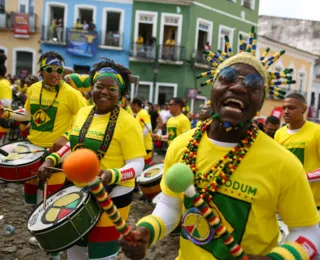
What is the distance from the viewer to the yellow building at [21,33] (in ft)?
72.2

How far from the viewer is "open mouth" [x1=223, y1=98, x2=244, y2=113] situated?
1.94 meters

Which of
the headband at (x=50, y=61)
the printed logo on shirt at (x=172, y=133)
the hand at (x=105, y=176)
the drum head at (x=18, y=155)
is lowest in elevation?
the printed logo on shirt at (x=172, y=133)

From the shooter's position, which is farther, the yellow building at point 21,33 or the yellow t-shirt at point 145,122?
the yellow building at point 21,33

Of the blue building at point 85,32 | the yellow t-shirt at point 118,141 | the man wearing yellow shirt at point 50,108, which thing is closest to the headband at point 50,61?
the man wearing yellow shirt at point 50,108

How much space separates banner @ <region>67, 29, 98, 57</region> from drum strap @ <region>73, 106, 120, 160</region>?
19.3 meters

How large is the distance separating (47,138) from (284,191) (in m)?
3.53

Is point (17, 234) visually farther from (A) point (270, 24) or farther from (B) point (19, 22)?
(A) point (270, 24)

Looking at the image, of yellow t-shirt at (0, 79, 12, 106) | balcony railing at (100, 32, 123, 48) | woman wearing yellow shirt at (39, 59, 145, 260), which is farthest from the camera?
balcony railing at (100, 32, 123, 48)

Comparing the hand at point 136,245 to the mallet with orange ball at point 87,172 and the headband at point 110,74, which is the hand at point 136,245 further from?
the headband at point 110,74

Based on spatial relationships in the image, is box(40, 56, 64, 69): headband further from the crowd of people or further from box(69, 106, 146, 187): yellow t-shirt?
the crowd of people

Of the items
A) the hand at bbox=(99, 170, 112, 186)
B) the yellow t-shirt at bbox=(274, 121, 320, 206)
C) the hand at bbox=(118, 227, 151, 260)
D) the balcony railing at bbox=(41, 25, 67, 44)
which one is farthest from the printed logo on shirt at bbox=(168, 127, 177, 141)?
the balcony railing at bbox=(41, 25, 67, 44)

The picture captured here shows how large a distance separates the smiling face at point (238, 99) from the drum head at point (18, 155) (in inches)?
118

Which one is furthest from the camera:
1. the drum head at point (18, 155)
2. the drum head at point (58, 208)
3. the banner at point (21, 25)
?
the banner at point (21, 25)

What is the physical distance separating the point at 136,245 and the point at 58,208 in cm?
153
